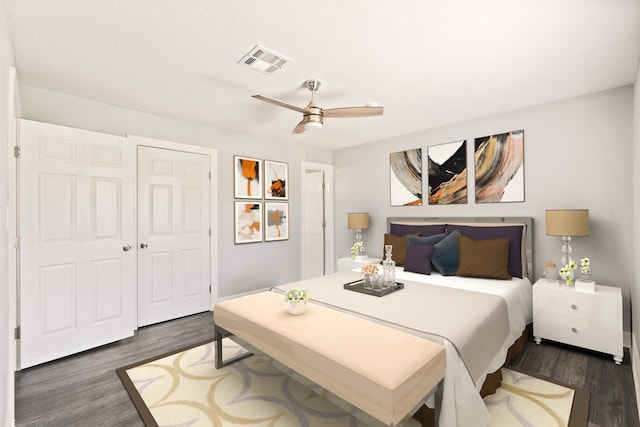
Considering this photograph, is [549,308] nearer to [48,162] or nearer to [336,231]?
[336,231]

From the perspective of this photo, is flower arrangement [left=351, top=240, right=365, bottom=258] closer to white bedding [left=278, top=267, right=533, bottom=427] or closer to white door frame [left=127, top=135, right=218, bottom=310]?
white bedding [left=278, top=267, right=533, bottom=427]

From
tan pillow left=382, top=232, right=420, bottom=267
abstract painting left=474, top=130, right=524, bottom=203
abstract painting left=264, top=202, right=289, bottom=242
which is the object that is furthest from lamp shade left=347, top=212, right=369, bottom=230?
abstract painting left=474, top=130, right=524, bottom=203

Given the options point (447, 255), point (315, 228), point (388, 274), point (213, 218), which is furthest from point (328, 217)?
point (388, 274)

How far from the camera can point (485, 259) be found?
3232 mm

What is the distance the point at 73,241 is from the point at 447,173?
4.32 meters

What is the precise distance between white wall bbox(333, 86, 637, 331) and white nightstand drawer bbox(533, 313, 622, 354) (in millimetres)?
500

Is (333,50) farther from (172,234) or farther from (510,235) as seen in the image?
(172,234)

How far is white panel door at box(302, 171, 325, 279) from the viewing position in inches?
225

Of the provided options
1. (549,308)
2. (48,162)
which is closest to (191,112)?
(48,162)

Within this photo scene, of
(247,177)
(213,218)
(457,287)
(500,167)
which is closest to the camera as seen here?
(457,287)

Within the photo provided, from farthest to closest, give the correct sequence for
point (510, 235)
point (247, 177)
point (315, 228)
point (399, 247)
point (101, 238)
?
point (315, 228), point (247, 177), point (399, 247), point (510, 235), point (101, 238)

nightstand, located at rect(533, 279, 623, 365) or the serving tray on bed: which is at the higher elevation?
the serving tray on bed

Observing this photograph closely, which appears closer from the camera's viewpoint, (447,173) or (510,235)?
(510,235)

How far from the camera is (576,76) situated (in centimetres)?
269
